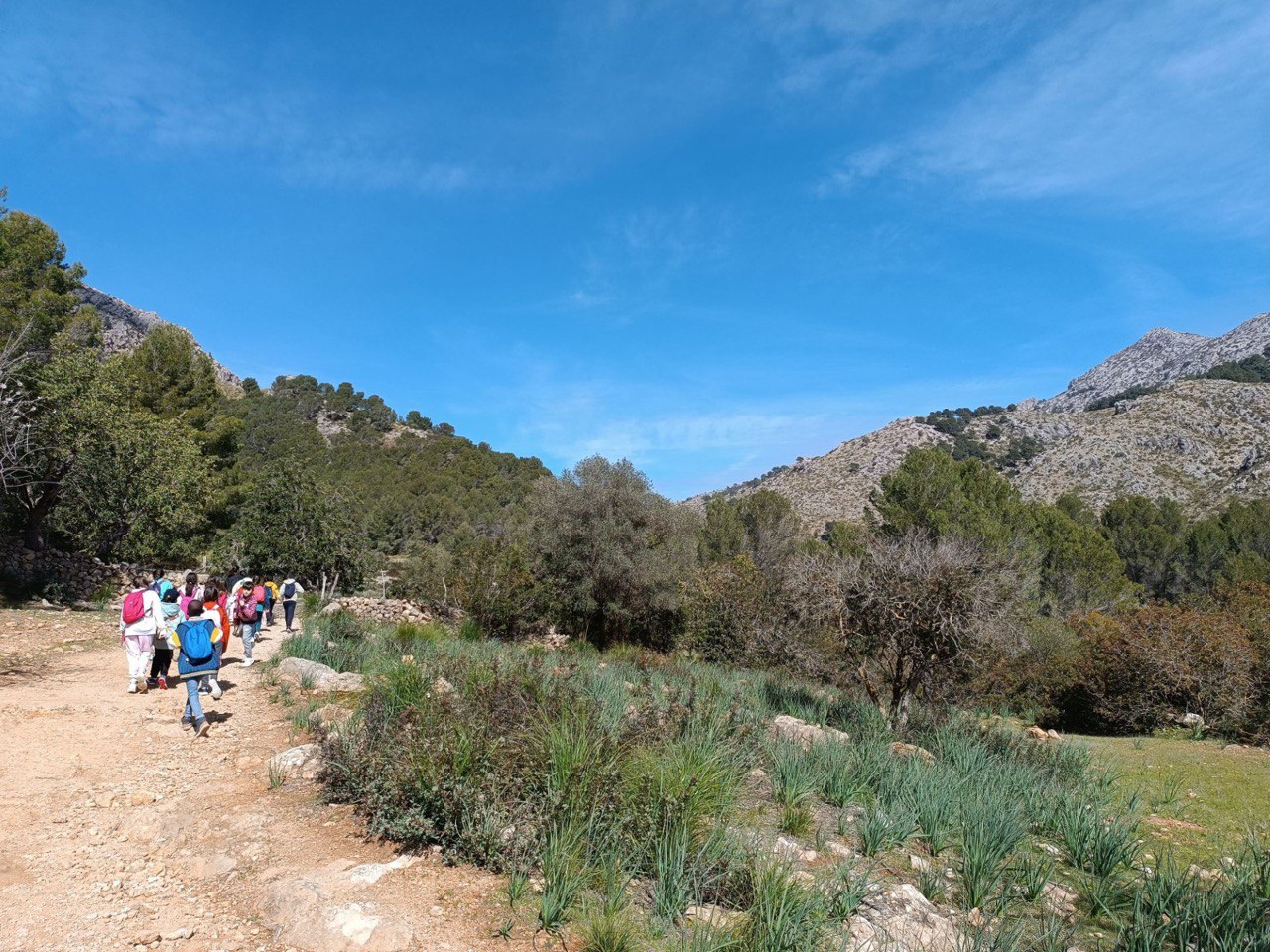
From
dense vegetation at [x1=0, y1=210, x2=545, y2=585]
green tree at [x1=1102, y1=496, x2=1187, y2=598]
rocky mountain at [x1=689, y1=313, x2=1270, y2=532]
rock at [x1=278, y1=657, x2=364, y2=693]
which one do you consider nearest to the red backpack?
rock at [x1=278, y1=657, x2=364, y2=693]

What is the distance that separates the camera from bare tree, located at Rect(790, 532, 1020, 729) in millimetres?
9633

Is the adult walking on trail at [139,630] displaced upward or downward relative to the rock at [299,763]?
upward

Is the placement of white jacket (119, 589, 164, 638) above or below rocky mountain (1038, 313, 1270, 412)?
below

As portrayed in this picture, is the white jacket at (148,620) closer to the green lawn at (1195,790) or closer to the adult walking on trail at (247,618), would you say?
the adult walking on trail at (247,618)

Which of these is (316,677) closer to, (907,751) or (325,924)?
(325,924)

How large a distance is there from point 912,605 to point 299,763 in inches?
320

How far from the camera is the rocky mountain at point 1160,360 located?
103312 mm

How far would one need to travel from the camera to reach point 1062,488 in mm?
64625

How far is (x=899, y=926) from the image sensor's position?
3.89m

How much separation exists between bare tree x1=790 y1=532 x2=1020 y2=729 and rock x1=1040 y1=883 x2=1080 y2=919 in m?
5.01

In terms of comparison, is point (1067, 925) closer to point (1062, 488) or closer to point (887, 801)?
point (887, 801)

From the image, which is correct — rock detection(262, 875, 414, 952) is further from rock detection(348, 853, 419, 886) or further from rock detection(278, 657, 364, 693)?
rock detection(278, 657, 364, 693)

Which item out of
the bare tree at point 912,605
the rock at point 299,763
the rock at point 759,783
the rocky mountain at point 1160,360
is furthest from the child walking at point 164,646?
the rocky mountain at point 1160,360

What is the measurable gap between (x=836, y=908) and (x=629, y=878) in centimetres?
124
